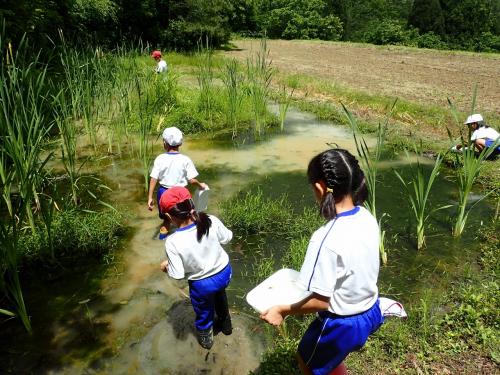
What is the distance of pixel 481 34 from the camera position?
Result: 30.8 meters

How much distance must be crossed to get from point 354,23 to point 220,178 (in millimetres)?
40153

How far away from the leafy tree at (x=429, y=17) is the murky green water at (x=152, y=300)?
31954mm

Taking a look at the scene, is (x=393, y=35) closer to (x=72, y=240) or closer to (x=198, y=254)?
(x=72, y=240)

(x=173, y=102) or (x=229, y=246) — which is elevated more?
(x=173, y=102)

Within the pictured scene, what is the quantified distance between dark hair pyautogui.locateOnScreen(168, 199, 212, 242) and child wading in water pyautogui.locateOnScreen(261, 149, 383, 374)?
32.9 inches

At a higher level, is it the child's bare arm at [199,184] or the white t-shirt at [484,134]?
the white t-shirt at [484,134]

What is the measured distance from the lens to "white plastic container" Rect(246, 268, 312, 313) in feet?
5.49

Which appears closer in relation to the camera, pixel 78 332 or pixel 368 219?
pixel 368 219

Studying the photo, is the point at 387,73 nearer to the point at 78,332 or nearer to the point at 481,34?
the point at 78,332

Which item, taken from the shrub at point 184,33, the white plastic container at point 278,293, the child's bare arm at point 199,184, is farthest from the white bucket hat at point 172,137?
the shrub at point 184,33

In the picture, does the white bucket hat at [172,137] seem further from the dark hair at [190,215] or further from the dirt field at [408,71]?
the dirt field at [408,71]

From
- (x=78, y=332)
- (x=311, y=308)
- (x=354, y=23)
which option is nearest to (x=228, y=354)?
(x=78, y=332)

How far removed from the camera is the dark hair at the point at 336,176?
1.56 meters

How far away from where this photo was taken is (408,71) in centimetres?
1531
